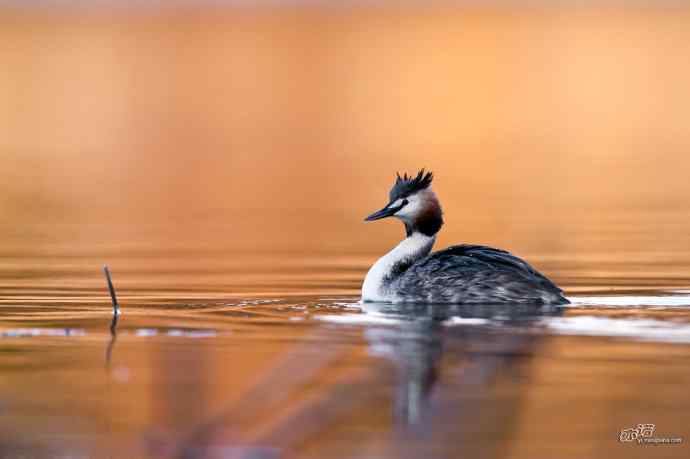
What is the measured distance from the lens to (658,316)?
14.7 meters

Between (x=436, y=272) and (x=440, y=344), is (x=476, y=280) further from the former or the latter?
(x=440, y=344)

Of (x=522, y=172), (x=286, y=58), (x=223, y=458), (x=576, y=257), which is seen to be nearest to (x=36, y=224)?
(x=576, y=257)

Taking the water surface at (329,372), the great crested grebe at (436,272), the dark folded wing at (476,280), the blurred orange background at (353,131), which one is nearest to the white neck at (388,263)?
the great crested grebe at (436,272)

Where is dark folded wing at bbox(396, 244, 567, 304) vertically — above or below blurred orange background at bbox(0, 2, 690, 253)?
below

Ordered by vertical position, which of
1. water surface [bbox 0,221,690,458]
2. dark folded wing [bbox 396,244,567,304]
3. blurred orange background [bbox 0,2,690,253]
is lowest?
water surface [bbox 0,221,690,458]

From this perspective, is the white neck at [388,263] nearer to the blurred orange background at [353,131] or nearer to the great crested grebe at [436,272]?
the great crested grebe at [436,272]

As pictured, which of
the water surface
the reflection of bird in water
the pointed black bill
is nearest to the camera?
the water surface

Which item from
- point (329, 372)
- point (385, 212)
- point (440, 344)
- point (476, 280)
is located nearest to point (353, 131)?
point (385, 212)

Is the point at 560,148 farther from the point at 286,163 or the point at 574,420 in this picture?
the point at 574,420

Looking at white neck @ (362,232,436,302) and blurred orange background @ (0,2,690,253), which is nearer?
white neck @ (362,232,436,302)

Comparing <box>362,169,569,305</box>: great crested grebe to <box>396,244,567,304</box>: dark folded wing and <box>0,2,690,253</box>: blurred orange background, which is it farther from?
<box>0,2,690,253</box>: blurred orange background

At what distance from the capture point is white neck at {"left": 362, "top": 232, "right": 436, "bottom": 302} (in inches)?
641

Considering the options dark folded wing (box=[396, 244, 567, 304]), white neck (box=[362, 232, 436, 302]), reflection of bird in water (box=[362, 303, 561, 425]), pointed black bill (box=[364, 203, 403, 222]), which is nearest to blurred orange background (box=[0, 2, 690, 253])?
white neck (box=[362, 232, 436, 302])

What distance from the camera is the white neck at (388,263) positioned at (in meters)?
16.3
